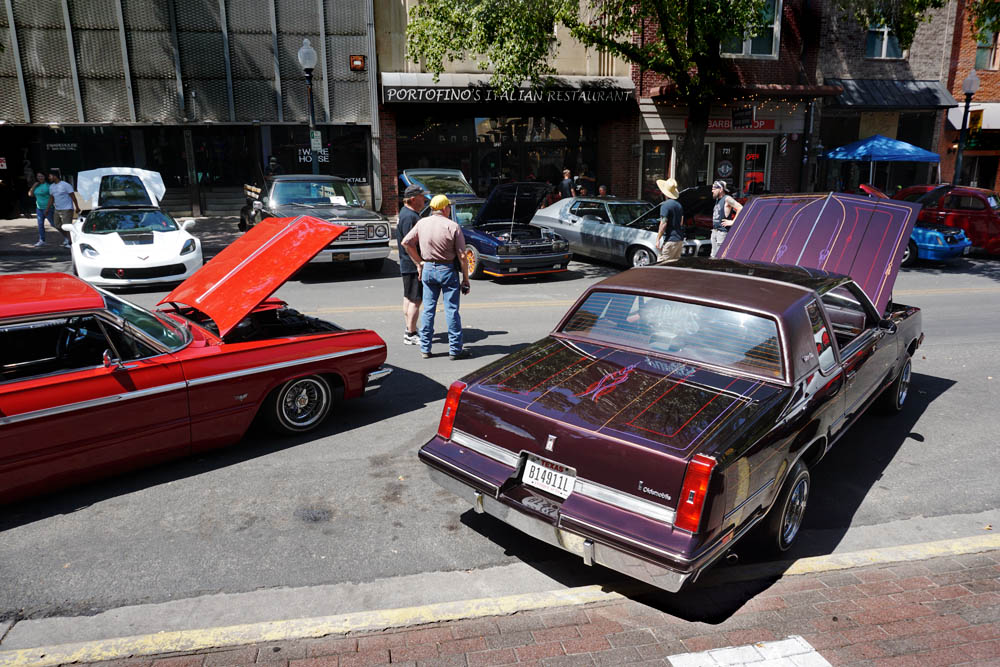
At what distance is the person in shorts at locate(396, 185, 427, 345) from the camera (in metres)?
8.48

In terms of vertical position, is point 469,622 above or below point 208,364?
below

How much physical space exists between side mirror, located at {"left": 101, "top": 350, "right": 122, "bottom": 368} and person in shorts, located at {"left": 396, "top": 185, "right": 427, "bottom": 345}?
402 centimetres

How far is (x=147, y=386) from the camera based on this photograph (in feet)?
15.7

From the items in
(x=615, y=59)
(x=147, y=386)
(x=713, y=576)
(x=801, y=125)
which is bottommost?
(x=713, y=576)

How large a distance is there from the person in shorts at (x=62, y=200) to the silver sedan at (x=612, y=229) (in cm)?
1090

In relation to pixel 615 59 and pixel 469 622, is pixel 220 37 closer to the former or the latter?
pixel 615 59

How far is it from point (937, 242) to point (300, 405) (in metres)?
15.3

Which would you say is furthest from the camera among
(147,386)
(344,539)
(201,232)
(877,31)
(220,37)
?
(877,31)

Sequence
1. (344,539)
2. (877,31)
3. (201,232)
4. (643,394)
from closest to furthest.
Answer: (643,394) < (344,539) < (201,232) < (877,31)

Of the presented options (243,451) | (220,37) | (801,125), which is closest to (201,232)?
(220,37)

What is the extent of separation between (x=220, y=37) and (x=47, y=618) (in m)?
20.7

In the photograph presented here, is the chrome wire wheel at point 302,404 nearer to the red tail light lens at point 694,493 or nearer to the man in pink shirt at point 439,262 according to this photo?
the man in pink shirt at point 439,262

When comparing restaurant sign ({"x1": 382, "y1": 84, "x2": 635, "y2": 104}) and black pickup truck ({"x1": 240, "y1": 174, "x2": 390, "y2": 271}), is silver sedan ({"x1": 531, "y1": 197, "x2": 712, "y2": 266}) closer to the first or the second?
black pickup truck ({"x1": 240, "y1": 174, "x2": 390, "y2": 271})

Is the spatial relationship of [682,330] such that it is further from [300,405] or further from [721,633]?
[300,405]
